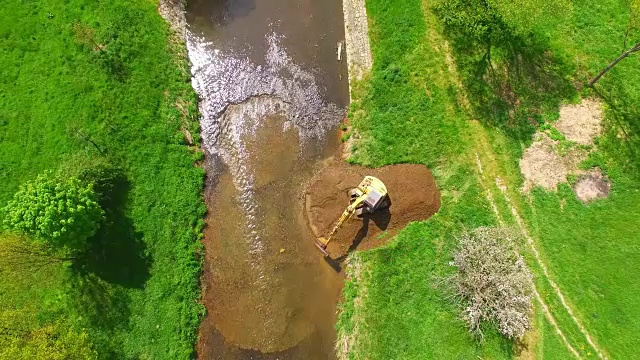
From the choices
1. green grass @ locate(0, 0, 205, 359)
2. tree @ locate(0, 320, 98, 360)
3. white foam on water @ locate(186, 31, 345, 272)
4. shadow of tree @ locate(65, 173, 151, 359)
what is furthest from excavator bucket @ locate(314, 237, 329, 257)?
tree @ locate(0, 320, 98, 360)

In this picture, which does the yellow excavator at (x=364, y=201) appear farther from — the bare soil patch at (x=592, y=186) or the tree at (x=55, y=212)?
the tree at (x=55, y=212)

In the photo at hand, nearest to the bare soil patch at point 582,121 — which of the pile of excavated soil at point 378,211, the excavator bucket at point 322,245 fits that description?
the pile of excavated soil at point 378,211

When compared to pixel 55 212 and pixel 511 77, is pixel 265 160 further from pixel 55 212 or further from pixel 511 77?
pixel 511 77

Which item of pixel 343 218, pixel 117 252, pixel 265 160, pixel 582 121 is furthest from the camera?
pixel 265 160

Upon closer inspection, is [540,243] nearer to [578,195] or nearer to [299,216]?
[578,195]

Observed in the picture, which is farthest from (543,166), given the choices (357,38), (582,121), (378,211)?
(357,38)

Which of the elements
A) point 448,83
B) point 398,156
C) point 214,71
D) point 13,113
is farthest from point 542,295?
point 13,113

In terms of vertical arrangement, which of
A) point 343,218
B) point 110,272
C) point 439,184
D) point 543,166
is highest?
point 110,272
